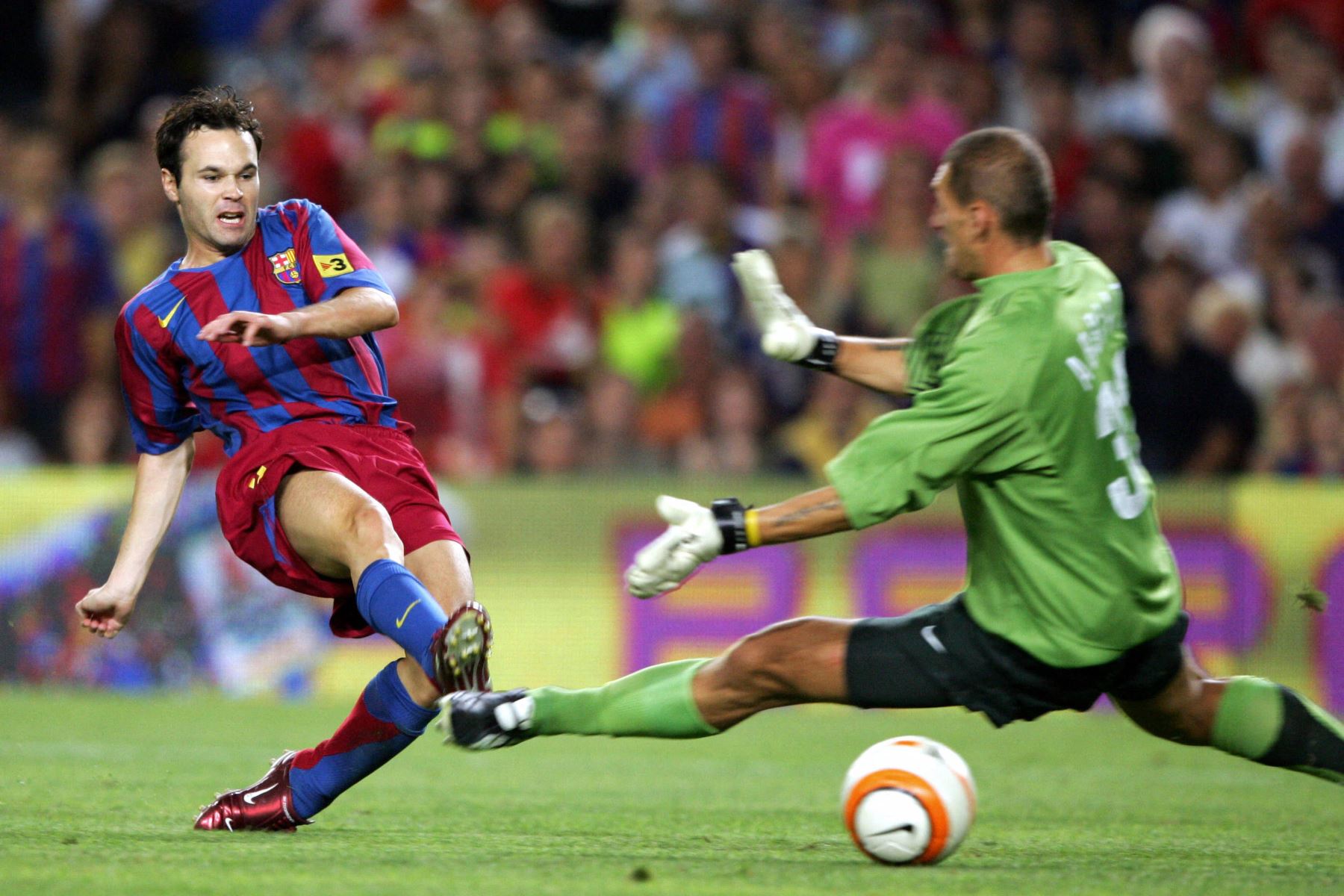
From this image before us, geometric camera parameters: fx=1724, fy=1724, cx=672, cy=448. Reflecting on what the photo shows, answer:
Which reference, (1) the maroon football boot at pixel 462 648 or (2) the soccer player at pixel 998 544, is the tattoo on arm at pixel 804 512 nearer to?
(2) the soccer player at pixel 998 544

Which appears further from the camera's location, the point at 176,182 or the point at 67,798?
the point at 67,798

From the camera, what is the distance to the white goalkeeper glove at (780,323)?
4.78m

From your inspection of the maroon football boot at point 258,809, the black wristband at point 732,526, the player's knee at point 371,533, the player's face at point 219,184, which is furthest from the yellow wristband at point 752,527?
the player's face at point 219,184

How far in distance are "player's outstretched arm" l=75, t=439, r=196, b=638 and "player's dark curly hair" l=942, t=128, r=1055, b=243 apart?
252 cm

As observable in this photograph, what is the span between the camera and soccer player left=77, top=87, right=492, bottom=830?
475 centimetres

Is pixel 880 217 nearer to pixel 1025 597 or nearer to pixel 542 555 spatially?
pixel 542 555

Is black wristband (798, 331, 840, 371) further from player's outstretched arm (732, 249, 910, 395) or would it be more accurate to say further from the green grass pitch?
the green grass pitch

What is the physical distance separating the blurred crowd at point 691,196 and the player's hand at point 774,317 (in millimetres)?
5244

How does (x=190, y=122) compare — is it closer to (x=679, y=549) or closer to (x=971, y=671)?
(x=679, y=549)

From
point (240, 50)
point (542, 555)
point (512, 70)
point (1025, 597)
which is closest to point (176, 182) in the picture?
point (1025, 597)

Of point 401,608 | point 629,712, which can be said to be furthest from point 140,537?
point 629,712

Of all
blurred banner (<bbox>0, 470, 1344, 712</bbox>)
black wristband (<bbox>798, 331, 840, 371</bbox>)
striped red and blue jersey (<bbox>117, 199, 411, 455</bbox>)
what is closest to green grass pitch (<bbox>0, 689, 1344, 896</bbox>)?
blurred banner (<bbox>0, 470, 1344, 712</bbox>)

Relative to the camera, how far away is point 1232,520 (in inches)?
372

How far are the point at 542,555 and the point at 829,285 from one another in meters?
2.53
